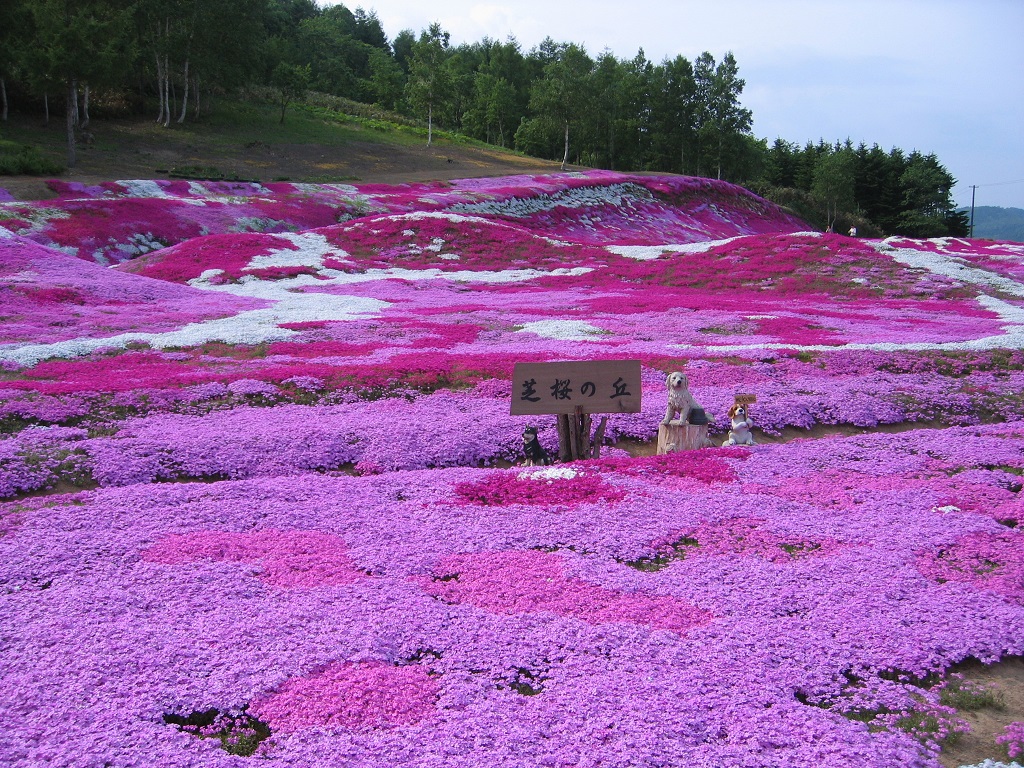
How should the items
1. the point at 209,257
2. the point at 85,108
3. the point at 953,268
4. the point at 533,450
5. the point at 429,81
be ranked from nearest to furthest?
1. the point at 533,450
2. the point at 209,257
3. the point at 953,268
4. the point at 85,108
5. the point at 429,81

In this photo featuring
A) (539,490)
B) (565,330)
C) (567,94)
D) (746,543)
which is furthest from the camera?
(567,94)

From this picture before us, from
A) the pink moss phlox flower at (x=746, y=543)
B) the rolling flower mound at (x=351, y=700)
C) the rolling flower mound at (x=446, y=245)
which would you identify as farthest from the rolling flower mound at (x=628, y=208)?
the rolling flower mound at (x=351, y=700)

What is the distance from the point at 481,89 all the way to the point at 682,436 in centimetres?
11520

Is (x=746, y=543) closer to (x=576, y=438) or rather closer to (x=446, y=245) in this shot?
(x=576, y=438)

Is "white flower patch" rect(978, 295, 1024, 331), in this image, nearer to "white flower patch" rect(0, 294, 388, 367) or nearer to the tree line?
"white flower patch" rect(0, 294, 388, 367)

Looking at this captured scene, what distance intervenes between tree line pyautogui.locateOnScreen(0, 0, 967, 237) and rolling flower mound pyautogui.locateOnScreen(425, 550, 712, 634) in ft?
193

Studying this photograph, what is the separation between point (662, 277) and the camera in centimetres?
4172

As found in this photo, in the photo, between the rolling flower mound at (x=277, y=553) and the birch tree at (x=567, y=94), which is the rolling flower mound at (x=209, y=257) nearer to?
the rolling flower mound at (x=277, y=553)

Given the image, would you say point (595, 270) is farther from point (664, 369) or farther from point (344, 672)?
point (344, 672)

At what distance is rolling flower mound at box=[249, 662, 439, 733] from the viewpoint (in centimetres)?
667

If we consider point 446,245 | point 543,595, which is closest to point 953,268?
point 446,245

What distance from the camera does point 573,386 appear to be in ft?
44.2

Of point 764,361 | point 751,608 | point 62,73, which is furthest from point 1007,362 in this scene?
point 62,73

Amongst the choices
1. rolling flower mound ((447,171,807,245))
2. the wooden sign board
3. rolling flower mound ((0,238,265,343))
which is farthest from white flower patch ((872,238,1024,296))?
rolling flower mound ((0,238,265,343))
